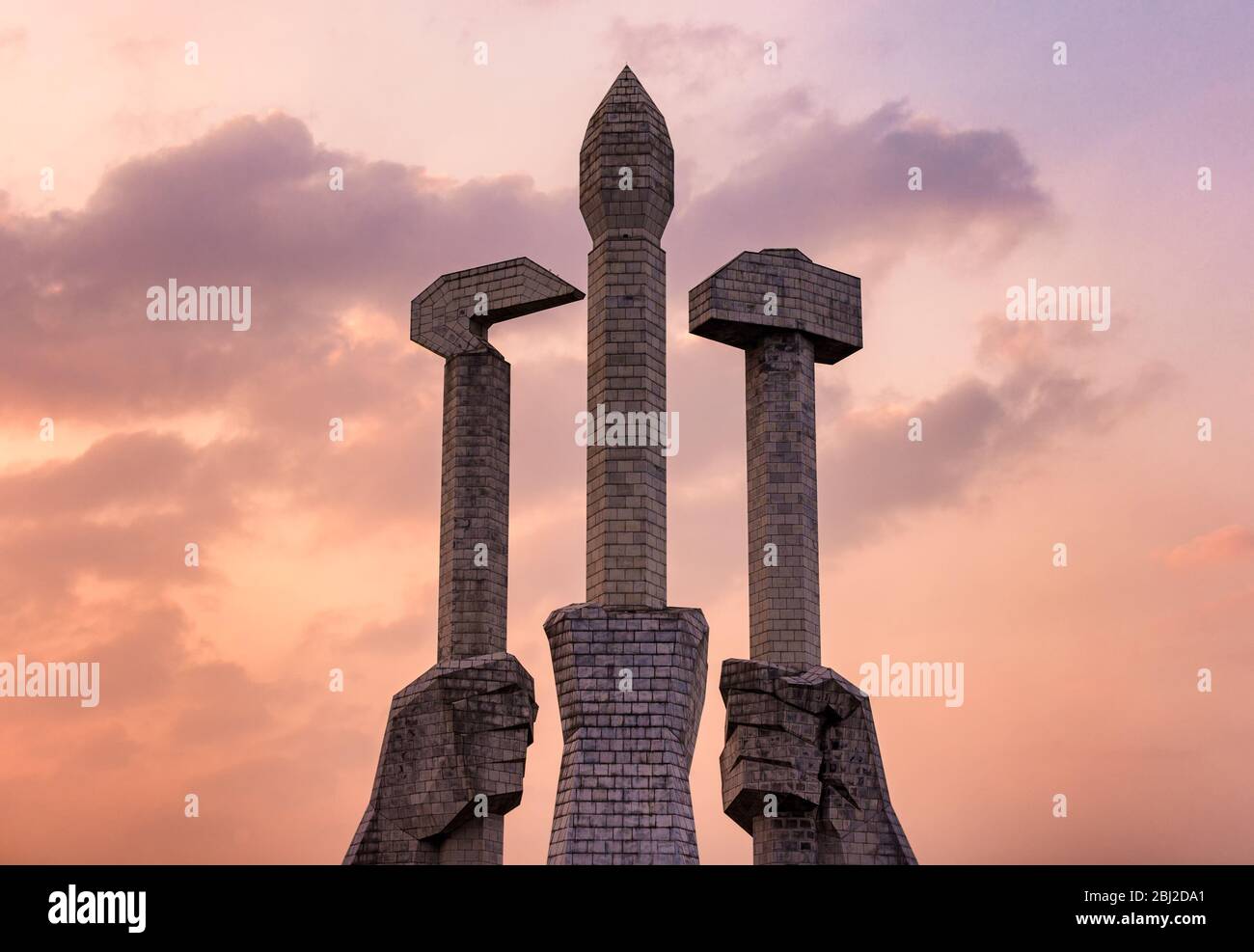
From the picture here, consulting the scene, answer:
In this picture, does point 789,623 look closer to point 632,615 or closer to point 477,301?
point 632,615

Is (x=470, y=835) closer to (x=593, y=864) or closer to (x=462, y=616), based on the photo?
(x=462, y=616)

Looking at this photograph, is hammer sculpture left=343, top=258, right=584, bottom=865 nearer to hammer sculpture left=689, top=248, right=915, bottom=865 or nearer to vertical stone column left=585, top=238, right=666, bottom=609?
hammer sculpture left=689, top=248, right=915, bottom=865

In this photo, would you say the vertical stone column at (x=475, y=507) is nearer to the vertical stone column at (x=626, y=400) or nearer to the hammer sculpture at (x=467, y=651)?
the hammer sculpture at (x=467, y=651)

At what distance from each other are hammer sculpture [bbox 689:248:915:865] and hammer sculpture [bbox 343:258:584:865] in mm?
4576

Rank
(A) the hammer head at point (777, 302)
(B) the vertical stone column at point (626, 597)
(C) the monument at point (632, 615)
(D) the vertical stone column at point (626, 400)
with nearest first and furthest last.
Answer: (B) the vertical stone column at point (626, 597) → (C) the monument at point (632, 615) → (D) the vertical stone column at point (626, 400) → (A) the hammer head at point (777, 302)

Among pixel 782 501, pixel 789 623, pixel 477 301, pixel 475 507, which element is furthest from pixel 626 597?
pixel 477 301

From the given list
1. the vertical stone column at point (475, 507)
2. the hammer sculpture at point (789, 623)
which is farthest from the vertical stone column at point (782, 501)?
the vertical stone column at point (475, 507)

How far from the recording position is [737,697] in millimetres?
41281

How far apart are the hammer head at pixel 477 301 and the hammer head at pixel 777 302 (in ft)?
11.2

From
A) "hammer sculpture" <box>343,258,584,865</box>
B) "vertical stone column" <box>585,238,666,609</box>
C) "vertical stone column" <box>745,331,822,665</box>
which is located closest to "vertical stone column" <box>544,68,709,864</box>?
"vertical stone column" <box>585,238,666,609</box>

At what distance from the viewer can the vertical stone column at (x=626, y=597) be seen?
34.6 m

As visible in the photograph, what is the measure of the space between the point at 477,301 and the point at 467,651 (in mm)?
8438
